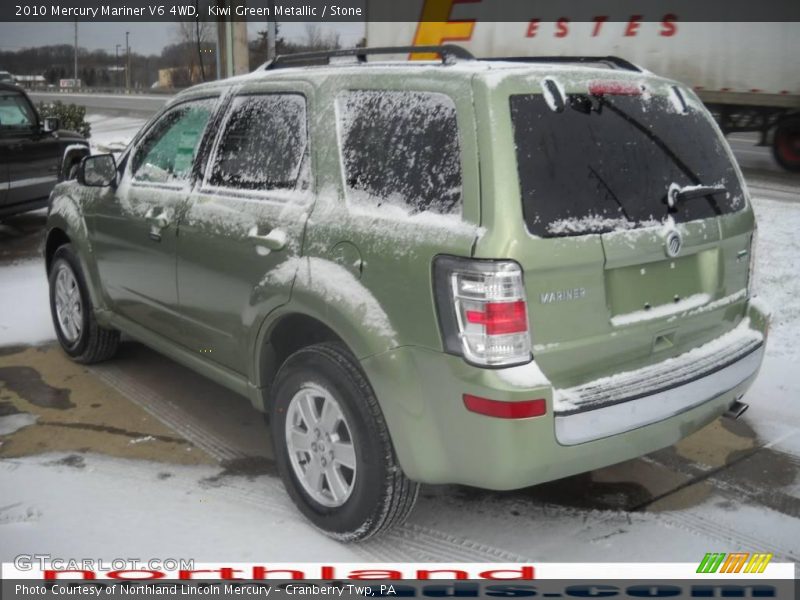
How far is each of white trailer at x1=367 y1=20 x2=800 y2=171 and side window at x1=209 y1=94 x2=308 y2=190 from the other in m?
11.4

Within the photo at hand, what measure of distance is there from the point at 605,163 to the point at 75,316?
3777mm

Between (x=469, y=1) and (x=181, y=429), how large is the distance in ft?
44.3

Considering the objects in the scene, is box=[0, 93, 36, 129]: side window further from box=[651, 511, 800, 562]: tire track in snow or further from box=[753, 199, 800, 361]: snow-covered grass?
box=[651, 511, 800, 562]: tire track in snow

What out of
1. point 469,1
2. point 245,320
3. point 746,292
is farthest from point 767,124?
point 245,320

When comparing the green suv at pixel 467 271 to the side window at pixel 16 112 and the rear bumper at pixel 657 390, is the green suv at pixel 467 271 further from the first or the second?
the side window at pixel 16 112

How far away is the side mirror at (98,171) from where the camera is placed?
4.82 meters

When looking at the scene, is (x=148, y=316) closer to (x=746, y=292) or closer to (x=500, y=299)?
(x=500, y=299)

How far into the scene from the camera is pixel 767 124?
14289mm

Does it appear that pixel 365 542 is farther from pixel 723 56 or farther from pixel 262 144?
pixel 723 56

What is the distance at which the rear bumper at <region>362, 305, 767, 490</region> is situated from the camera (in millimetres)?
2768

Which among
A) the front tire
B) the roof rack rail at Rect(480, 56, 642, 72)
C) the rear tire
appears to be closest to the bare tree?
the rear tire

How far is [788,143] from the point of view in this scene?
13766mm

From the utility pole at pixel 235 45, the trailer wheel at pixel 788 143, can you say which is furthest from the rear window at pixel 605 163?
the trailer wheel at pixel 788 143

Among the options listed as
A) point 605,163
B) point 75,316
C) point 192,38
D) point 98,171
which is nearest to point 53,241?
point 75,316
